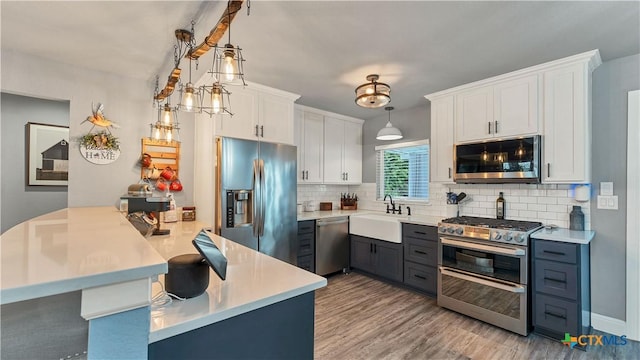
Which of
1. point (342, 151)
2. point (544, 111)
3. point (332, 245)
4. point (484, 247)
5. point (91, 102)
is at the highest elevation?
point (91, 102)

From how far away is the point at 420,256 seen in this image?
3.34 metres

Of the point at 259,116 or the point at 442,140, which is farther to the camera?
the point at 442,140

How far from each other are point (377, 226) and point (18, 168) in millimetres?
4300

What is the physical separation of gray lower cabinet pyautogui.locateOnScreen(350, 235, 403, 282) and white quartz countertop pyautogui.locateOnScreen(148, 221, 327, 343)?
2.45 metres

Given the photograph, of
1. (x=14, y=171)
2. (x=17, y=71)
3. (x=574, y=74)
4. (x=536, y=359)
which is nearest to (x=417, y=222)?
(x=536, y=359)

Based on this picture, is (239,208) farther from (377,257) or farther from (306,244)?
(377,257)

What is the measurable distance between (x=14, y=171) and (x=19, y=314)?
343 centimetres

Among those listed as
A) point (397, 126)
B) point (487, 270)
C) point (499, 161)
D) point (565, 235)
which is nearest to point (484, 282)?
point (487, 270)

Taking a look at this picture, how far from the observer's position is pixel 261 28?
6.68ft

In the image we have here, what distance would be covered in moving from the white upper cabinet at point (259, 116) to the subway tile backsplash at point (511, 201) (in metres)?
1.16

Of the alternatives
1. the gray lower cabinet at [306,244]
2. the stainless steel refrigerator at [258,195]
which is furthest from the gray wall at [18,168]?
the gray lower cabinet at [306,244]

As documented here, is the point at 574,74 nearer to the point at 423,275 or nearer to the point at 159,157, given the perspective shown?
the point at 423,275

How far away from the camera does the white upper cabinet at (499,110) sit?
274cm

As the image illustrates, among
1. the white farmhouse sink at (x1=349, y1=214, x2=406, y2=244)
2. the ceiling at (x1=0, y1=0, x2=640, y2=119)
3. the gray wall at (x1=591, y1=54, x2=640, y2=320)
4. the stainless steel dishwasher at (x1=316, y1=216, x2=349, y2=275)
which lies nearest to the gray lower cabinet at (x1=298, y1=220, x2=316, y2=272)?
the stainless steel dishwasher at (x1=316, y1=216, x2=349, y2=275)
